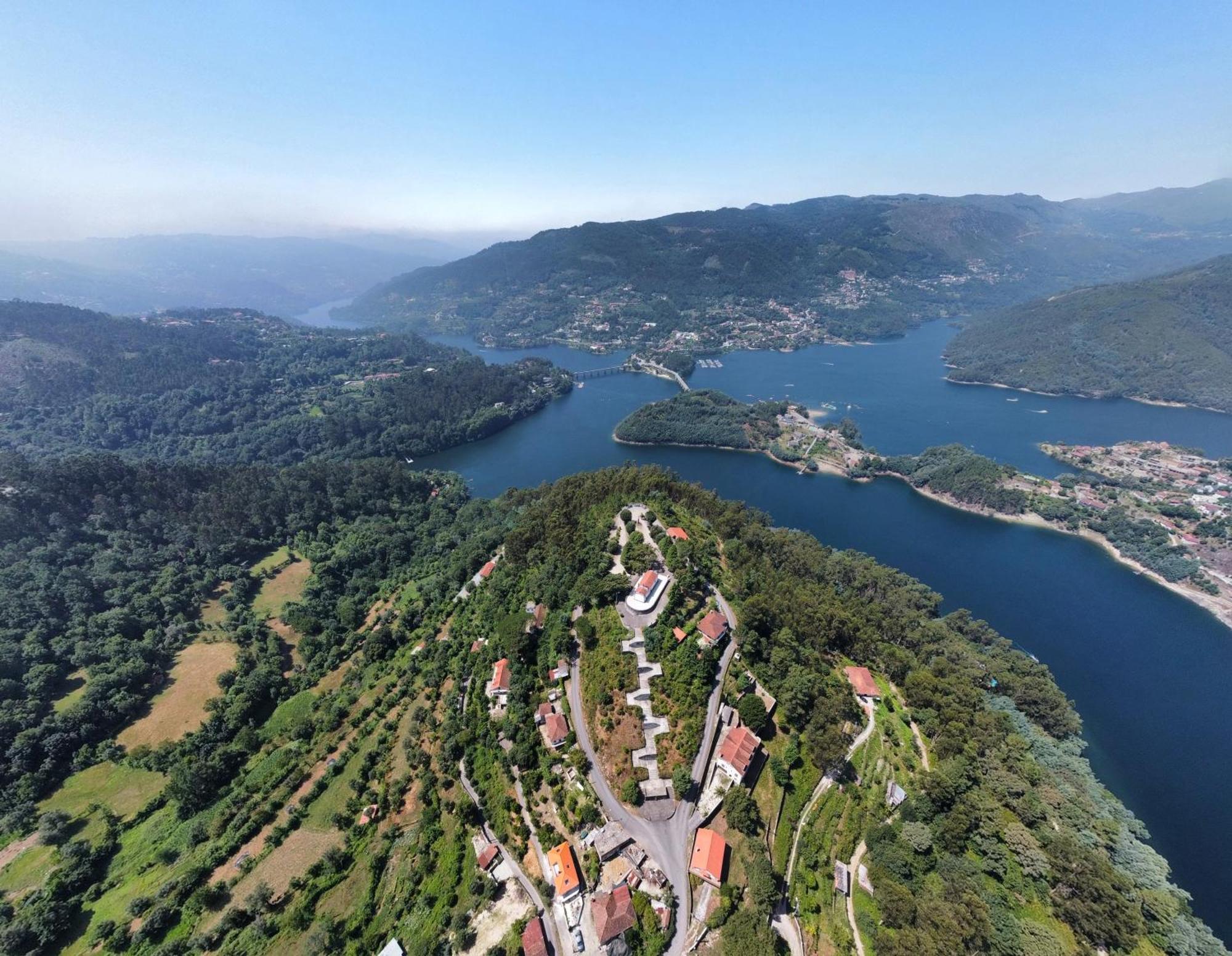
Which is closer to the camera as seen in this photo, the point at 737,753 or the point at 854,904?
the point at 854,904

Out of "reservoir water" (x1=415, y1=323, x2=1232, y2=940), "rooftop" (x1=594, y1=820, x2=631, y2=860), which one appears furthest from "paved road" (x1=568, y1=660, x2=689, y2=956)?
"reservoir water" (x1=415, y1=323, x2=1232, y2=940)

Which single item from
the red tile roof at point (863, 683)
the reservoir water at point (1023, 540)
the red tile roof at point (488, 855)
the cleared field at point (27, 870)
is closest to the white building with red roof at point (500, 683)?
the red tile roof at point (488, 855)

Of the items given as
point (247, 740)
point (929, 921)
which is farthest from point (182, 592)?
point (929, 921)

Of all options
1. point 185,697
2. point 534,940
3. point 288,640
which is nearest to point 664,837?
point 534,940

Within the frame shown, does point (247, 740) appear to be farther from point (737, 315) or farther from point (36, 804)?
point (737, 315)

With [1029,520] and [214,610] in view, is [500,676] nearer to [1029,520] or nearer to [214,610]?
[214,610]
